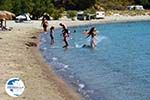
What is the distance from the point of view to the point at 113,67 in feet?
92.7

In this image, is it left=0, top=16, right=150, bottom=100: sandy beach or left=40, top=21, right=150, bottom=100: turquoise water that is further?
left=40, top=21, right=150, bottom=100: turquoise water

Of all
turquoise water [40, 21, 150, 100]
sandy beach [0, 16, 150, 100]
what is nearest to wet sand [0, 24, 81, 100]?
sandy beach [0, 16, 150, 100]

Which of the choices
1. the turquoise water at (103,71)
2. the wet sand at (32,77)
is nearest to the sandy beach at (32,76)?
the wet sand at (32,77)

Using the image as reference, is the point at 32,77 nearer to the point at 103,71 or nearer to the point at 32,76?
the point at 32,76

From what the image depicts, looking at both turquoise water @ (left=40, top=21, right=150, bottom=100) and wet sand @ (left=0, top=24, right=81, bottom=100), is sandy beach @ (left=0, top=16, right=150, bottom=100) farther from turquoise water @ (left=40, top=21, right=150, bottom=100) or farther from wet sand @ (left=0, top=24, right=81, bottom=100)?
turquoise water @ (left=40, top=21, right=150, bottom=100)

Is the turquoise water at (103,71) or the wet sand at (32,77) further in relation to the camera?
the turquoise water at (103,71)

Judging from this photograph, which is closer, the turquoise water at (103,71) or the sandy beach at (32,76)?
the sandy beach at (32,76)

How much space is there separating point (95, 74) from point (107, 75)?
24.2 inches

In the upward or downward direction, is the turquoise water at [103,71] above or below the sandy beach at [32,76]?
below

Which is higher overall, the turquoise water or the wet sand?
the wet sand

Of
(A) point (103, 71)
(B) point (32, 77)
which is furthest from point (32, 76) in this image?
(A) point (103, 71)

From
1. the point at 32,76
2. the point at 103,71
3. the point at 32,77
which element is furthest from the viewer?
the point at 103,71

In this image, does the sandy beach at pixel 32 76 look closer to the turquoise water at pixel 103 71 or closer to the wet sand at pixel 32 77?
the wet sand at pixel 32 77

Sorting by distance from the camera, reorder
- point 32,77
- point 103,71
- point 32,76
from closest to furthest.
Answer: point 32,77 < point 32,76 < point 103,71
